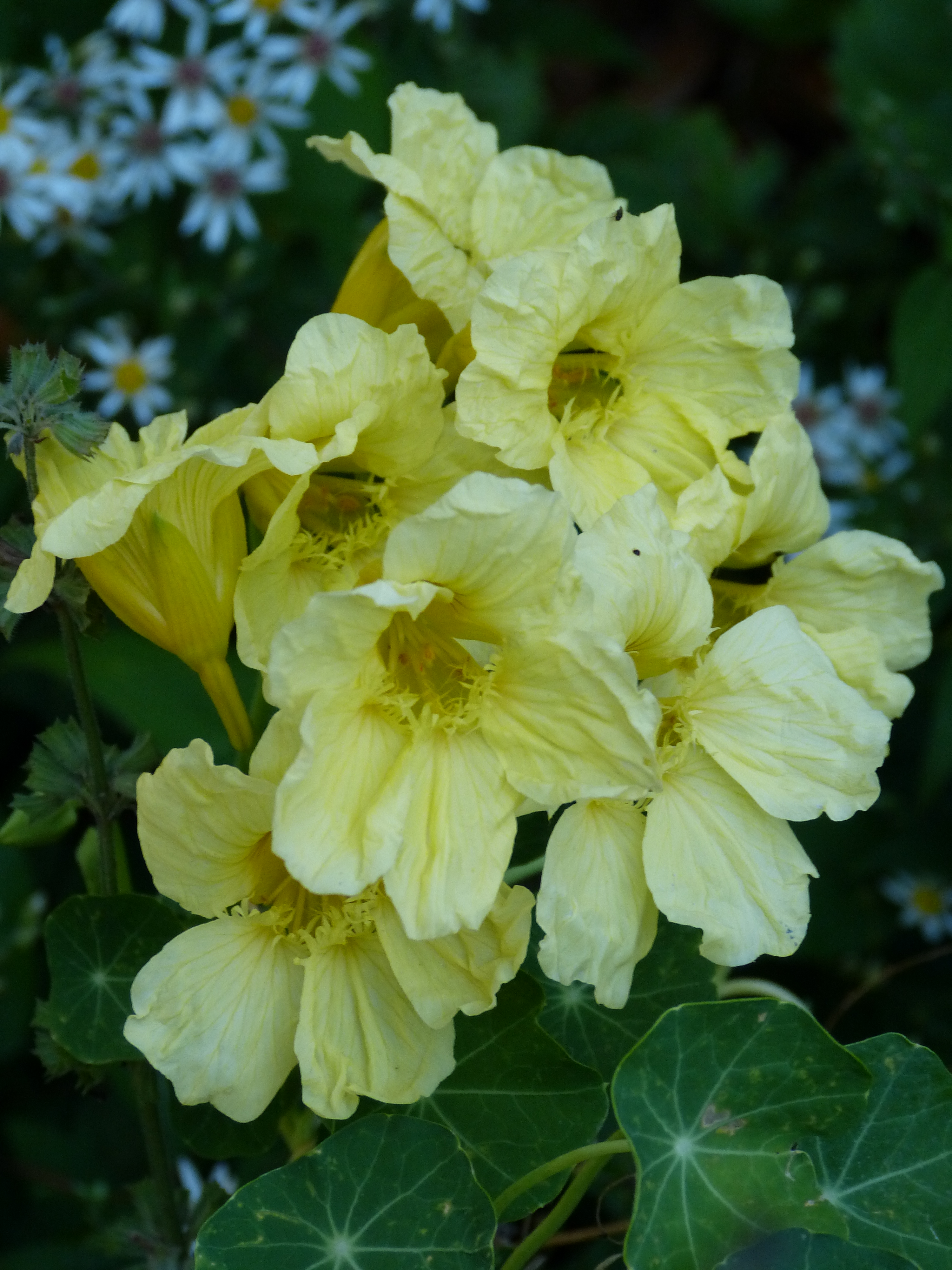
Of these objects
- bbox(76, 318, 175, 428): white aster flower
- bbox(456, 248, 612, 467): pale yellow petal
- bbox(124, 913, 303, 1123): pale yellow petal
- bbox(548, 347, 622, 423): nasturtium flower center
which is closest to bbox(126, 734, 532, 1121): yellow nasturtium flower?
bbox(124, 913, 303, 1123): pale yellow petal

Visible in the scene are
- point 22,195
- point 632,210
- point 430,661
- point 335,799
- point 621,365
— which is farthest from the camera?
point 632,210

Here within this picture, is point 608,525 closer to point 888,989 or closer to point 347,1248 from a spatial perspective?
point 347,1248

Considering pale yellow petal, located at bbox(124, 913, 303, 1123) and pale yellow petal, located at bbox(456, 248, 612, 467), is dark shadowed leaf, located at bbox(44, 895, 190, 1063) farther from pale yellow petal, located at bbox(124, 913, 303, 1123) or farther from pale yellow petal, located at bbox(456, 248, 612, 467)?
pale yellow petal, located at bbox(456, 248, 612, 467)

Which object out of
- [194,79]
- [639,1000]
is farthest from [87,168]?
[639,1000]

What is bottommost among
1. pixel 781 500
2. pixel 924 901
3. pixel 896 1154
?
pixel 924 901

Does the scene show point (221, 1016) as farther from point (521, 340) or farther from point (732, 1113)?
point (521, 340)

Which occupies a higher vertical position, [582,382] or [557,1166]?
[582,382]
